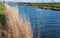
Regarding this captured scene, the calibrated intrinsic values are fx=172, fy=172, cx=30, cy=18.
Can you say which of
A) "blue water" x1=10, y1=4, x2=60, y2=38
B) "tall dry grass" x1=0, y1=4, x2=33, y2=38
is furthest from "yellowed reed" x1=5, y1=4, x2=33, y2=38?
"blue water" x1=10, y1=4, x2=60, y2=38

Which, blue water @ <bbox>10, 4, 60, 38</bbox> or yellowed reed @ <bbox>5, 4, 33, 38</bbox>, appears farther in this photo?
blue water @ <bbox>10, 4, 60, 38</bbox>

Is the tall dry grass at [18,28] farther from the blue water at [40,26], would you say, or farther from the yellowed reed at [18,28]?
the blue water at [40,26]

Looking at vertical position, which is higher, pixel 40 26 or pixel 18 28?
pixel 18 28

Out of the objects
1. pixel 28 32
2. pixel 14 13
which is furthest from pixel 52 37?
pixel 28 32

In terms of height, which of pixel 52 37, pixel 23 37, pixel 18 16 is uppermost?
pixel 18 16

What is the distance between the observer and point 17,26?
564cm

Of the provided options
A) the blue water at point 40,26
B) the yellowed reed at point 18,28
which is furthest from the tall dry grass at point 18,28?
the blue water at point 40,26

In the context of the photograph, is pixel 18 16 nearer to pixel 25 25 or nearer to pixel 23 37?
pixel 25 25

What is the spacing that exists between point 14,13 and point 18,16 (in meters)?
0.34

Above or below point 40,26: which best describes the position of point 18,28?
above

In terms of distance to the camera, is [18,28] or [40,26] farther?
[40,26]

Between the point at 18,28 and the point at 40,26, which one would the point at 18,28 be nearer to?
the point at 18,28

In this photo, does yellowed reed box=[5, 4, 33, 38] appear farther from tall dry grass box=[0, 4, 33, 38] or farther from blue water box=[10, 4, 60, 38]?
blue water box=[10, 4, 60, 38]

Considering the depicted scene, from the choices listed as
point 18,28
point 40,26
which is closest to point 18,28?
point 18,28
